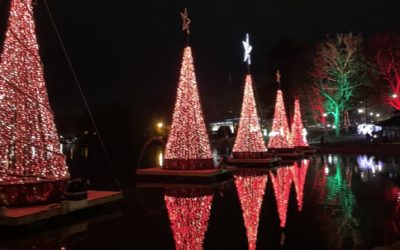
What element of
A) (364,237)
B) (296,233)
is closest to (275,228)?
(296,233)

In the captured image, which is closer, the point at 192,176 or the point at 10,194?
the point at 10,194

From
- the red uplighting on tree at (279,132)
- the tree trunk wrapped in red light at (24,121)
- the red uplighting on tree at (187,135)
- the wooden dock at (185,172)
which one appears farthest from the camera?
the red uplighting on tree at (279,132)

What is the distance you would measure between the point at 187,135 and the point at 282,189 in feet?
14.6

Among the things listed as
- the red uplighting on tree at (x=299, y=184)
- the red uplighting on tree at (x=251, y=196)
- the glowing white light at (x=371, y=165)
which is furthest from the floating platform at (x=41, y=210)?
the glowing white light at (x=371, y=165)

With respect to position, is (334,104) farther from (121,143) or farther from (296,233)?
(296,233)

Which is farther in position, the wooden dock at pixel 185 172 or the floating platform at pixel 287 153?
the floating platform at pixel 287 153

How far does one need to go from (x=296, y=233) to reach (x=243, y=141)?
13831 mm

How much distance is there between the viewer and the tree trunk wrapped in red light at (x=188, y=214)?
22.2 feet

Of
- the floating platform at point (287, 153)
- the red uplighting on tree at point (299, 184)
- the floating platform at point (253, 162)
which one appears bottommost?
the red uplighting on tree at point (299, 184)

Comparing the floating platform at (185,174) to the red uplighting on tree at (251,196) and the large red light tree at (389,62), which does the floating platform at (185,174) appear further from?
the large red light tree at (389,62)

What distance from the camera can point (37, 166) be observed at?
8.76 meters

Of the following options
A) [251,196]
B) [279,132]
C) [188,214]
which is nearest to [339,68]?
[279,132]

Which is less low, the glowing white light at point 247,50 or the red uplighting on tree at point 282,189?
the glowing white light at point 247,50

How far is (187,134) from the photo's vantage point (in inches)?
597
